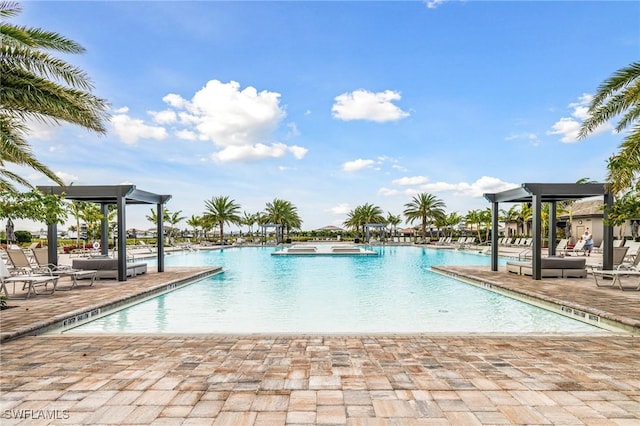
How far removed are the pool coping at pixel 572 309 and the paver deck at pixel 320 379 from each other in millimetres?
741

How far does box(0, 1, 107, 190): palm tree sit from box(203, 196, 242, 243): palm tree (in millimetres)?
37674

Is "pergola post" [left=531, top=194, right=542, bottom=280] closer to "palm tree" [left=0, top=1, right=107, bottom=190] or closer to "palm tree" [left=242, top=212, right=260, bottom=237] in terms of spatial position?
"palm tree" [left=0, top=1, right=107, bottom=190]

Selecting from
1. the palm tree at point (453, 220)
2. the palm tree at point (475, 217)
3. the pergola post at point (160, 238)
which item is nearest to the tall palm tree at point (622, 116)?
the pergola post at point (160, 238)

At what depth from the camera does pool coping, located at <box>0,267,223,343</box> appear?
17.3 ft

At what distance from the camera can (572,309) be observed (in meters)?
7.07

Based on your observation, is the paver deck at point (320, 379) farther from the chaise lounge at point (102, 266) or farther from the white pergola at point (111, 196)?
the chaise lounge at point (102, 266)

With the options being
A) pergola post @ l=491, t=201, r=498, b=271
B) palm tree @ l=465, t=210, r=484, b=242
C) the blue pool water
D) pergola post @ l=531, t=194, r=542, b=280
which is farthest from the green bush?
palm tree @ l=465, t=210, r=484, b=242

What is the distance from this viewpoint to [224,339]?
499cm

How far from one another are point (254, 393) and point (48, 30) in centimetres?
728

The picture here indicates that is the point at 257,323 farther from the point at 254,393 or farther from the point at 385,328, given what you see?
the point at 254,393

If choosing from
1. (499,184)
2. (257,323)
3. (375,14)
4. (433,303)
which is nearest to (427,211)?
(499,184)

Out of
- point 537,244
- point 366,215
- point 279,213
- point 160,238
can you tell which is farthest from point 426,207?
point 160,238

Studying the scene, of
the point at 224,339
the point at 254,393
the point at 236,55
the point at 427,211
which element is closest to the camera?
the point at 254,393

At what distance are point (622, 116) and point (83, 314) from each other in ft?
43.1
